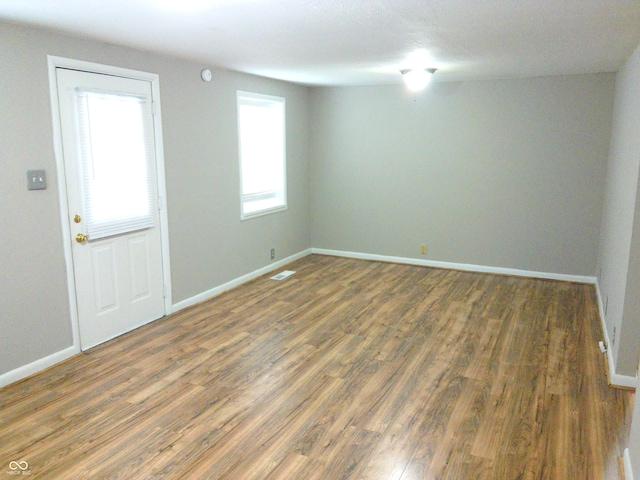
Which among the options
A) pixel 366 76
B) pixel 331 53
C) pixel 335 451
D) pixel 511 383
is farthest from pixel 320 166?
pixel 335 451

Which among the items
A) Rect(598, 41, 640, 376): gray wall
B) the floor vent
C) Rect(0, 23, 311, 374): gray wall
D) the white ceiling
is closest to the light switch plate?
Rect(0, 23, 311, 374): gray wall

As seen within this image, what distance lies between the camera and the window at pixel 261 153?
218 inches

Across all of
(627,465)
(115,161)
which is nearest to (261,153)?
(115,161)

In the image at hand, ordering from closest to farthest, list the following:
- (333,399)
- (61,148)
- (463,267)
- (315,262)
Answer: (333,399) → (61,148) → (463,267) → (315,262)

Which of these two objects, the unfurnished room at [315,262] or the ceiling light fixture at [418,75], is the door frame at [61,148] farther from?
the ceiling light fixture at [418,75]

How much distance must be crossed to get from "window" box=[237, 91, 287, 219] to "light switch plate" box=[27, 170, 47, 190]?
2.37m

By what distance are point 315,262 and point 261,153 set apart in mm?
1695

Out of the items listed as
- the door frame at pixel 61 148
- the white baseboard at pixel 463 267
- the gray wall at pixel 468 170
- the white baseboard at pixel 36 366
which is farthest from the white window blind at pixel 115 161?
the white baseboard at pixel 463 267

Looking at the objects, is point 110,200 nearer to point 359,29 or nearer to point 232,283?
point 232,283

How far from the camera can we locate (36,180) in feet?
10.7

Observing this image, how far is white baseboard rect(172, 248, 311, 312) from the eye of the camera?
471cm

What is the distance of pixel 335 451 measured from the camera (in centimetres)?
253

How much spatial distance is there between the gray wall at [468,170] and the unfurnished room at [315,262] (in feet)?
0.09

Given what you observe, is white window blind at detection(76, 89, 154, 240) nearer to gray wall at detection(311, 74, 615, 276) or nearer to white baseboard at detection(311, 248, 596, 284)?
gray wall at detection(311, 74, 615, 276)
